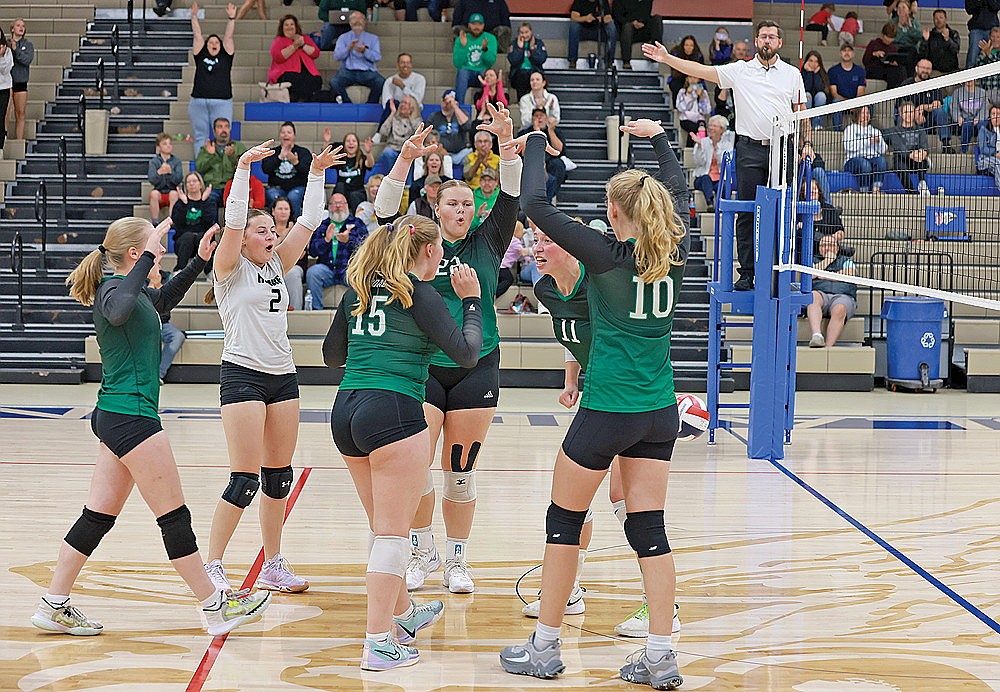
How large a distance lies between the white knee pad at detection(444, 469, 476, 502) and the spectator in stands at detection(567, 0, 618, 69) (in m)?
11.5

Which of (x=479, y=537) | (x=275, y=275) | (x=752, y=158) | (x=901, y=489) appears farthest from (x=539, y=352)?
(x=275, y=275)

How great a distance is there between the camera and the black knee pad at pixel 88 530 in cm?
448

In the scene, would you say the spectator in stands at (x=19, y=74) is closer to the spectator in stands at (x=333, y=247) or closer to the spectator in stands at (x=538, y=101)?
the spectator in stands at (x=333, y=247)

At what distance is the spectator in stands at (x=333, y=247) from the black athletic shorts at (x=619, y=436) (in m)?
8.64

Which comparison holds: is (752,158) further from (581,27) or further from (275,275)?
(581,27)

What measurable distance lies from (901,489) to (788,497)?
0.84 m

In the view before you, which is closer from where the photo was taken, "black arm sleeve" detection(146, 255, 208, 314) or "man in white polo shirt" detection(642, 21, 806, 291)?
"black arm sleeve" detection(146, 255, 208, 314)

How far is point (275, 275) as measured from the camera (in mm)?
5043

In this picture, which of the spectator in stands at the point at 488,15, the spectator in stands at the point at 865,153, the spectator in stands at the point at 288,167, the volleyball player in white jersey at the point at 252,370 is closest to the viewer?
the volleyball player in white jersey at the point at 252,370

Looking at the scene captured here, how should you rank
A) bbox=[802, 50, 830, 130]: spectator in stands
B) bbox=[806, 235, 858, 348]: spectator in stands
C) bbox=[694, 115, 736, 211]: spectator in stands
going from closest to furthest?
bbox=[806, 235, 858, 348]: spectator in stands
bbox=[694, 115, 736, 211]: spectator in stands
bbox=[802, 50, 830, 130]: spectator in stands

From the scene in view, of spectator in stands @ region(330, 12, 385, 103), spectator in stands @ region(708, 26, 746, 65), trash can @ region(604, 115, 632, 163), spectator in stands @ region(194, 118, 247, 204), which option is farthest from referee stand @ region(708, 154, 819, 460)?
spectator in stands @ region(330, 12, 385, 103)

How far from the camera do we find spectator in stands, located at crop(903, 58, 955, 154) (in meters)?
12.4

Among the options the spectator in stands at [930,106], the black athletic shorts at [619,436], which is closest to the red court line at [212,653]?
the black athletic shorts at [619,436]

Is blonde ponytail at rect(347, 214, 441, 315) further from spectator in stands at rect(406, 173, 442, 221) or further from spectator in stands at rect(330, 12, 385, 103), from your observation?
spectator in stands at rect(330, 12, 385, 103)
